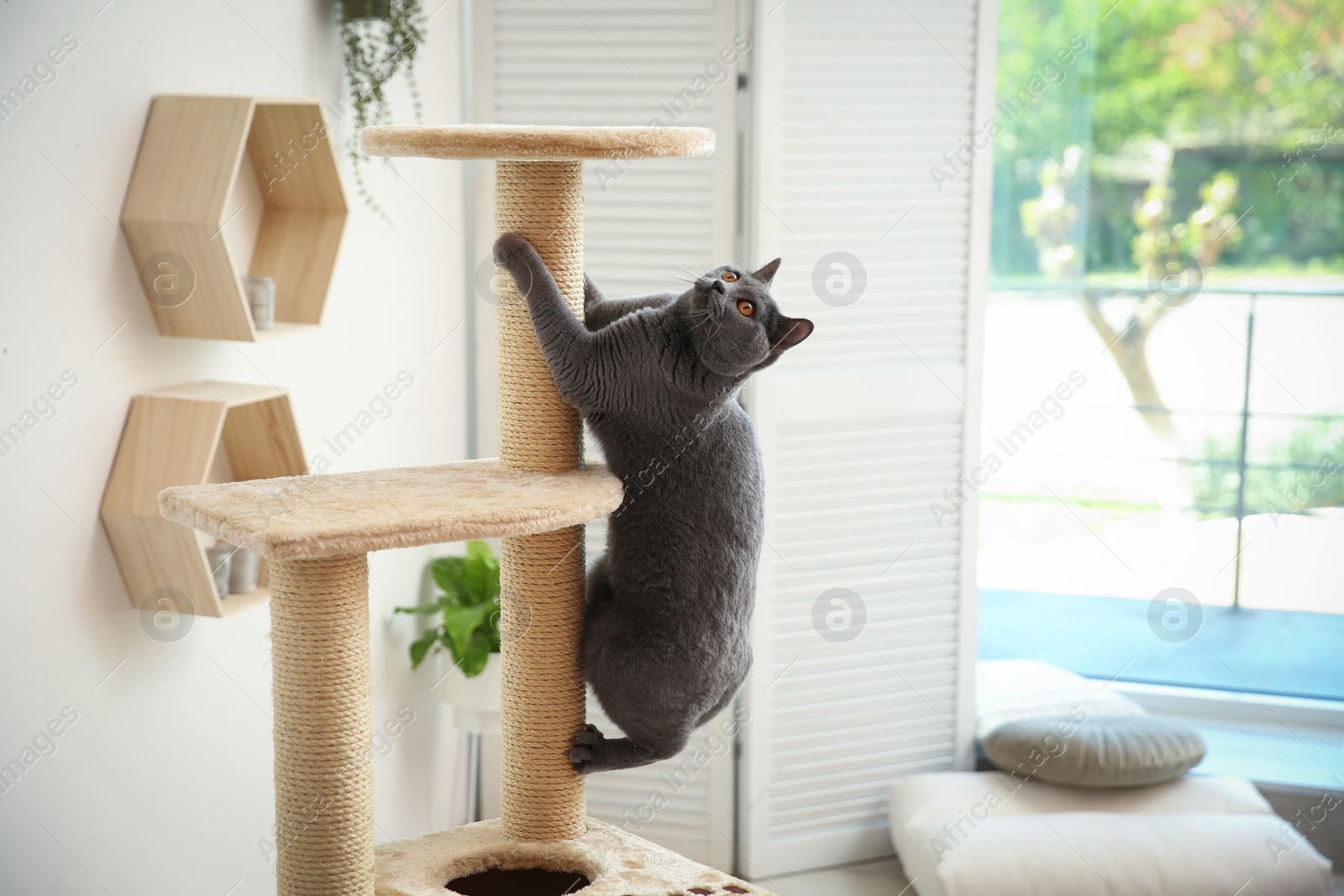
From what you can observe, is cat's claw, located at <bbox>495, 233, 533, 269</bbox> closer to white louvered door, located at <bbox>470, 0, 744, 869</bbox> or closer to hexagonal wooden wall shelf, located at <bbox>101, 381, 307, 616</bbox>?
hexagonal wooden wall shelf, located at <bbox>101, 381, 307, 616</bbox>

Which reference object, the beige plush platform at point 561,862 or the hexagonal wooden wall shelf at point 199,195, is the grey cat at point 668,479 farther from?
the hexagonal wooden wall shelf at point 199,195

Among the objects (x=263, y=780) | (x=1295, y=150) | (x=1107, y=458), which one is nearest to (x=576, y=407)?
(x=263, y=780)

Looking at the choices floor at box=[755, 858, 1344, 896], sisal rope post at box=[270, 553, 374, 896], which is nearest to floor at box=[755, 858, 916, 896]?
floor at box=[755, 858, 1344, 896]

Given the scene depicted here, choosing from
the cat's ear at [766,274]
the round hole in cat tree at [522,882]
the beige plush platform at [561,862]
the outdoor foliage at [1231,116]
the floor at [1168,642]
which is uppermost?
the outdoor foliage at [1231,116]

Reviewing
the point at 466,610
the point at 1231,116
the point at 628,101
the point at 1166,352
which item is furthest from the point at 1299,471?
the point at 466,610

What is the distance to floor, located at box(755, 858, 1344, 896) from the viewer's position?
8.34 ft

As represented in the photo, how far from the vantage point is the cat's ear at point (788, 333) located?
122 centimetres

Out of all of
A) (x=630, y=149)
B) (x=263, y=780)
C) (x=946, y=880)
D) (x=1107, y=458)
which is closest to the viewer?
(x=630, y=149)

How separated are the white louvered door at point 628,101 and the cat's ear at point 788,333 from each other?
1082 millimetres

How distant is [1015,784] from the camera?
2.58m

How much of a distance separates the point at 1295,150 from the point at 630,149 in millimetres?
3290

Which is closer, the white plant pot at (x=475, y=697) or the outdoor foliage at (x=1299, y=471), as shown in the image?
the white plant pot at (x=475, y=697)

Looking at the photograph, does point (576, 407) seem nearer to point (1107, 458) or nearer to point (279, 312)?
point (279, 312)

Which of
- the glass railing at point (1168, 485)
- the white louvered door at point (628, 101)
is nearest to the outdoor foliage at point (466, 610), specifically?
the white louvered door at point (628, 101)
